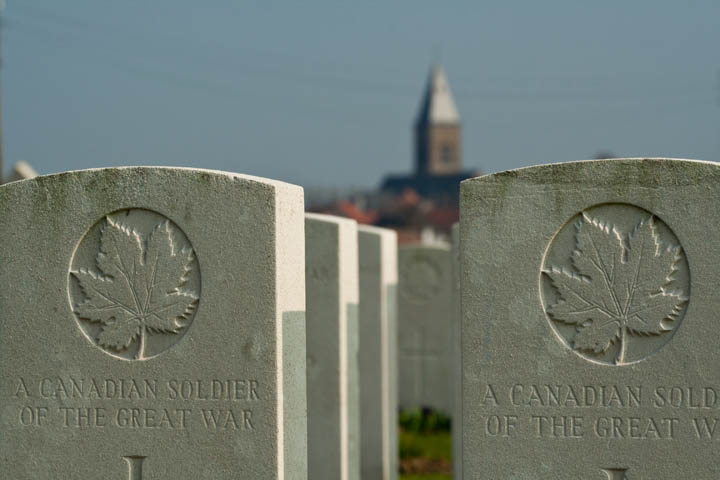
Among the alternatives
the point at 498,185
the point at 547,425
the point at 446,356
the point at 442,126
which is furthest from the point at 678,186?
the point at 442,126

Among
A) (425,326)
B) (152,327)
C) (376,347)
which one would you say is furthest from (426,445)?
(152,327)

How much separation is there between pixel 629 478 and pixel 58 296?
294 cm

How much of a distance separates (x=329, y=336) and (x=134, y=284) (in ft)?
7.84

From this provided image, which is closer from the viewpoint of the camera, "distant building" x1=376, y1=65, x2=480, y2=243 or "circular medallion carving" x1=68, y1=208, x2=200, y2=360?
"circular medallion carving" x1=68, y1=208, x2=200, y2=360

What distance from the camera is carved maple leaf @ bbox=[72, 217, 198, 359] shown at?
5.76 meters

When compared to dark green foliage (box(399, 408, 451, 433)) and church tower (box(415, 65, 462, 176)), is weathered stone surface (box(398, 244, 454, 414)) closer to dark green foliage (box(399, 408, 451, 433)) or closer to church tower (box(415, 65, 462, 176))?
dark green foliage (box(399, 408, 451, 433))

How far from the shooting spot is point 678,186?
5297 millimetres

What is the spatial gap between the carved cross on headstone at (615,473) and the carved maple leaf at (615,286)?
0.50 metres

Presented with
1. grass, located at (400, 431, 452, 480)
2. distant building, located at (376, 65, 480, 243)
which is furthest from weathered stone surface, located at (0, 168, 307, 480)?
distant building, located at (376, 65, 480, 243)

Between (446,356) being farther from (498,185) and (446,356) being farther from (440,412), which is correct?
(498,185)

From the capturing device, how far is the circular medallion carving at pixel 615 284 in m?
5.34

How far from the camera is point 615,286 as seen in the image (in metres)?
5.42

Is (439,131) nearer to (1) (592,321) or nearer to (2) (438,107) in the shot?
(2) (438,107)

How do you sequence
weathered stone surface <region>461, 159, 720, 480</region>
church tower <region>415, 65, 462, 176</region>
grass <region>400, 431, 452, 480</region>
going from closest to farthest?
weathered stone surface <region>461, 159, 720, 480</region> → grass <region>400, 431, 452, 480</region> → church tower <region>415, 65, 462, 176</region>
